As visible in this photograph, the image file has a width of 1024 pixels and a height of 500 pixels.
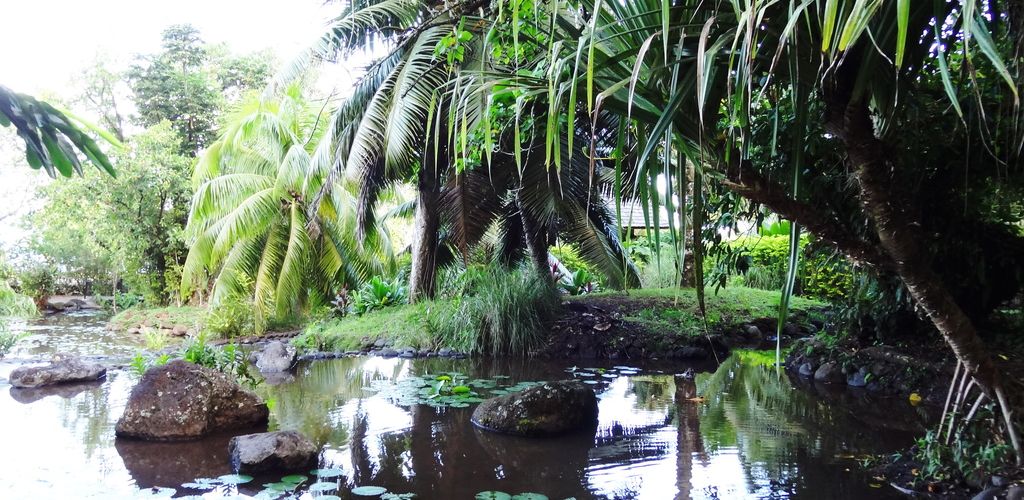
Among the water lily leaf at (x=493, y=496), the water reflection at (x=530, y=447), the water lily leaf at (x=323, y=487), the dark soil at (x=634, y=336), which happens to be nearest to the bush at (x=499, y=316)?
the dark soil at (x=634, y=336)

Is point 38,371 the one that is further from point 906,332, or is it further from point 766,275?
point 766,275

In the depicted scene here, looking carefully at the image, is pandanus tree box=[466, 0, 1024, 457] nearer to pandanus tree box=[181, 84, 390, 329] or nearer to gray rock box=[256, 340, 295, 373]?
gray rock box=[256, 340, 295, 373]

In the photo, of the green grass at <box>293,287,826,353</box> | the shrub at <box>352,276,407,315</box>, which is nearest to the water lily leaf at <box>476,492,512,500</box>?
the green grass at <box>293,287,826,353</box>

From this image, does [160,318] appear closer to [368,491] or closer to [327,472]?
[327,472]

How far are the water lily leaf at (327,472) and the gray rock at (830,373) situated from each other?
6.54 m

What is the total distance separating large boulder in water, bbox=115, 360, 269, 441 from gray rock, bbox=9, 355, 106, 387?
3553 millimetres

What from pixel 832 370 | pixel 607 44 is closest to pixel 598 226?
pixel 832 370

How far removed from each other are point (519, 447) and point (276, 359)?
238 inches

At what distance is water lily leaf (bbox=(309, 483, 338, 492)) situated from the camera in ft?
16.0

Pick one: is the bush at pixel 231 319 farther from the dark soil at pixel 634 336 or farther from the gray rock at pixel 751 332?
the gray rock at pixel 751 332

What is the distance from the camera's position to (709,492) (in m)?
4.75

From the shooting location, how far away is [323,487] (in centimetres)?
493

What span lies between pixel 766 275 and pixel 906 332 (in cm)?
946

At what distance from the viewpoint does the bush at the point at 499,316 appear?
11.9 metres
